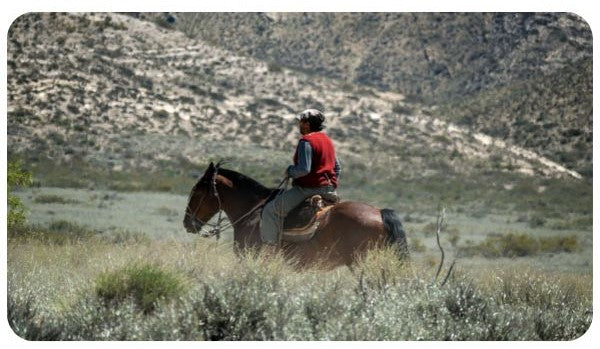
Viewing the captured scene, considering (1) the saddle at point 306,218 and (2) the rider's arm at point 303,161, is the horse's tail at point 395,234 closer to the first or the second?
(1) the saddle at point 306,218

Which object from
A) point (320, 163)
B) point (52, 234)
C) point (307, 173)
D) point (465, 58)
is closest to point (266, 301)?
point (307, 173)

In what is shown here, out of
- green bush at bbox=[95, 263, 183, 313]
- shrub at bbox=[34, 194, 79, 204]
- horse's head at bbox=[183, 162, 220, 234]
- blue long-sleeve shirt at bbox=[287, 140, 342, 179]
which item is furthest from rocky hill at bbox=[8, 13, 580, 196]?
green bush at bbox=[95, 263, 183, 313]

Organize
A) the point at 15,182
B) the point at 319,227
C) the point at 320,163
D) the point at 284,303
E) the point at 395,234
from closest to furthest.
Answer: the point at 284,303 < the point at 395,234 < the point at 320,163 < the point at 319,227 < the point at 15,182

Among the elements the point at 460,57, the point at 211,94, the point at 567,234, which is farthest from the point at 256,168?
the point at 460,57

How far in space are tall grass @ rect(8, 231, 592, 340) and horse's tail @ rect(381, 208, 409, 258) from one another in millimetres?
181

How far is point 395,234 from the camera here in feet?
37.3

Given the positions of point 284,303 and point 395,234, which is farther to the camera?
point 395,234

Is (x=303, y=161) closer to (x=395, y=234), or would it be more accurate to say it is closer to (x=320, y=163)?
(x=320, y=163)

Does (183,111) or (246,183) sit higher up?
(246,183)

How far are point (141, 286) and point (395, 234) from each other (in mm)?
2889

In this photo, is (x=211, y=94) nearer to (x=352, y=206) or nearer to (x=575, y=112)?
(x=575, y=112)

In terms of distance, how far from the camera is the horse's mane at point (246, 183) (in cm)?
1260

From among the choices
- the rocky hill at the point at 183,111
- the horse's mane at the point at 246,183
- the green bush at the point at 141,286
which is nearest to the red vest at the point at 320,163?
the horse's mane at the point at 246,183

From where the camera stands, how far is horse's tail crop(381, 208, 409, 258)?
11320mm
